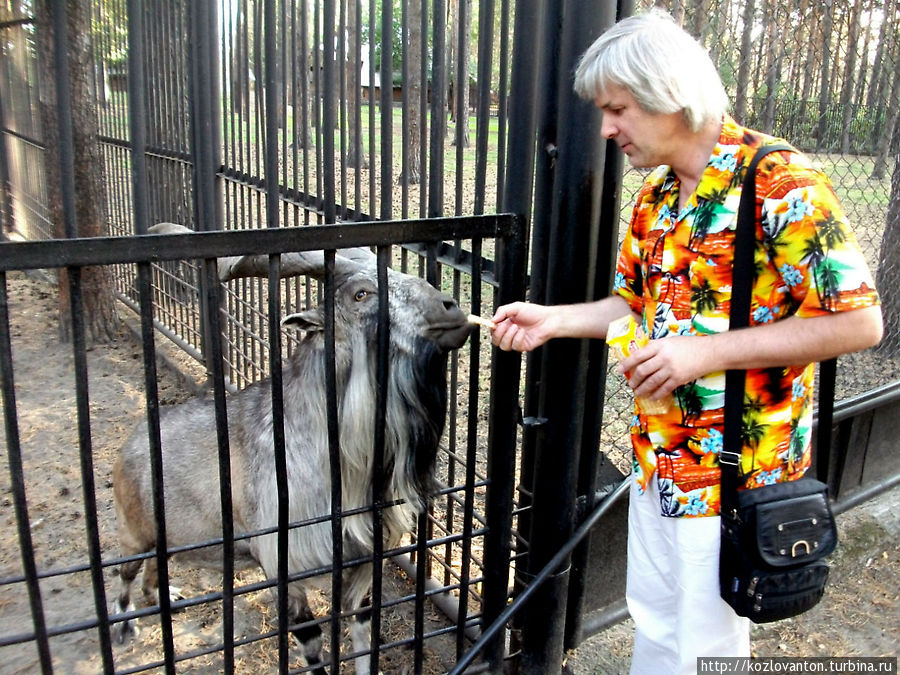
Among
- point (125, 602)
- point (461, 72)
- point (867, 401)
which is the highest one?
point (461, 72)

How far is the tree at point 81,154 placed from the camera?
7.07 meters

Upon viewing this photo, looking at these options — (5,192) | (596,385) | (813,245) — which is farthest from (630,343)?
(5,192)

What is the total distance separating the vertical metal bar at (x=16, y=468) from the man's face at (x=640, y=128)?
1596 millimetres

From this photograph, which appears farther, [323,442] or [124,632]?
[124,632]

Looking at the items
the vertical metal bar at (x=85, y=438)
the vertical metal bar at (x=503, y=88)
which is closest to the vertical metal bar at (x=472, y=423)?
the vertical metal bar at (x=503, y=88)

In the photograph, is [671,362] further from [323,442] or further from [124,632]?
[124,632]

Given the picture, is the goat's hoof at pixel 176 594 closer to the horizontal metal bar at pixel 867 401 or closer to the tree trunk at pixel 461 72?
the tree trunk at pixel 461 72

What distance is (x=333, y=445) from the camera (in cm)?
246

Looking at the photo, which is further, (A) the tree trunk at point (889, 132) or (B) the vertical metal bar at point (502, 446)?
(A) the tree trunk at point (889, 132)

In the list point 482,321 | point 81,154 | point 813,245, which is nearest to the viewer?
point 813,245

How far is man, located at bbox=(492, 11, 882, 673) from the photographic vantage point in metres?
1.95

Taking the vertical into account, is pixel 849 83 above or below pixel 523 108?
above

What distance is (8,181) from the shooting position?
11.5m

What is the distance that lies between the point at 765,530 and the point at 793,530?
0.08 metres
